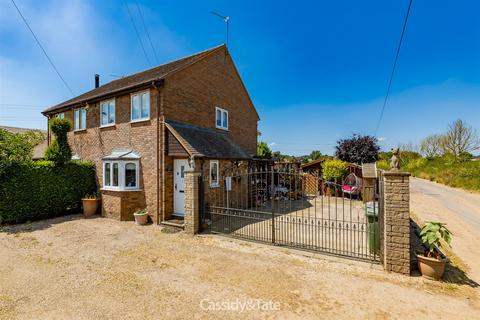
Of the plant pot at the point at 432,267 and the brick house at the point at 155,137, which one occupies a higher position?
the brick house at the point at 155,137

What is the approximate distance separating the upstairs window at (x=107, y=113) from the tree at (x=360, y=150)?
74.3 ft

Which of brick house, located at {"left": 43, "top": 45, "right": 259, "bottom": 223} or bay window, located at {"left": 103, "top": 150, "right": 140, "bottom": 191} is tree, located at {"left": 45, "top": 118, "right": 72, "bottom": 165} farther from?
bay window, located at {"left": 103, "top": 150, "right": 140, "bottom": 191}

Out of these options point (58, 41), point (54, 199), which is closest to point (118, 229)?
point (54, 199)

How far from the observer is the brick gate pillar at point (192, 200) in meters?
8.03

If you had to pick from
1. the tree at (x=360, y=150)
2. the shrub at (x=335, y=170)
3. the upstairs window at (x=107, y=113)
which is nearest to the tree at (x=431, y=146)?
the tree at (x=360, y=150)

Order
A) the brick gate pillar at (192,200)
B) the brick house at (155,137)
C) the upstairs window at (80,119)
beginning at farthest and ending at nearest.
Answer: the upstairs window at (80,119)
the brick house at (155,137)
the brick gate pillar at (192,200)

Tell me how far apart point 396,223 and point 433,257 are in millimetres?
1095

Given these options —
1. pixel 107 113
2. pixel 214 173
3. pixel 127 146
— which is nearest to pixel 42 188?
pixel 127 146

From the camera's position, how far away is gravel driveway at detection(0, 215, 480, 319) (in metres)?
3.86

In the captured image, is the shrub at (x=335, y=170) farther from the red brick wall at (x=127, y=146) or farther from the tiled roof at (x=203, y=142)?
the red brick wall at (x=127, y=146)

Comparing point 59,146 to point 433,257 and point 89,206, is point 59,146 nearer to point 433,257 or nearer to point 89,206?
point 89,206

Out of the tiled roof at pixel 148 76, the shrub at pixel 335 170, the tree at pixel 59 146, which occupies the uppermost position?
the tiled roof at pixel 148 76

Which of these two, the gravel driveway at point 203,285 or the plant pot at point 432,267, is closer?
the gravel driveway at point 203,285

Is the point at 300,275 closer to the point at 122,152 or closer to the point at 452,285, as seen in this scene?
the point at 452,285
